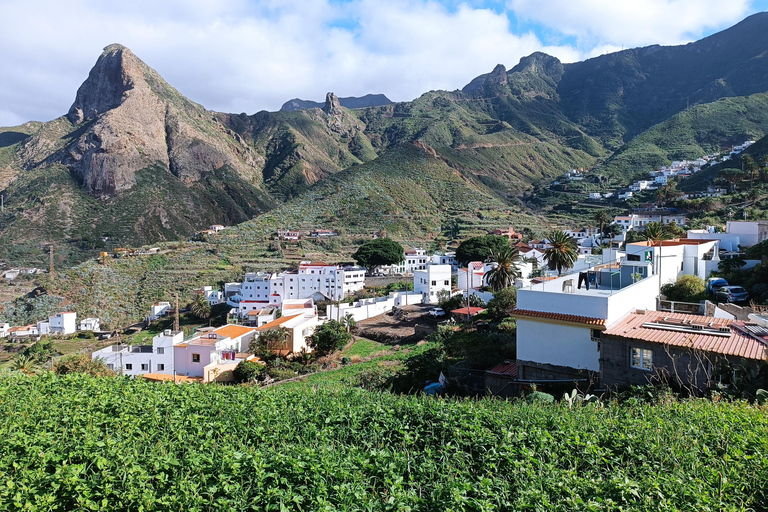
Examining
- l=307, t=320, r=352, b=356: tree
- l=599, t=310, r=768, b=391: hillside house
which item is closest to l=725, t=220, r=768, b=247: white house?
l=599, t=310, r=768, b=391: hillside house

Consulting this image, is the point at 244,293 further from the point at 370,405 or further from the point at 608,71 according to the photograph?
the point at 608,71

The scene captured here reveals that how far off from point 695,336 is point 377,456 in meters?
7.37

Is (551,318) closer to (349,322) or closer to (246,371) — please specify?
(246,371)

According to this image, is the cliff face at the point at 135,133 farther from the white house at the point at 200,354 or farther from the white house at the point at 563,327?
the white house at the point at 563,327

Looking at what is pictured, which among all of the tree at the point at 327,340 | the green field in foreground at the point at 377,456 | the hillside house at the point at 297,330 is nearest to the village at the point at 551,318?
the hillside house at the point at 297,330

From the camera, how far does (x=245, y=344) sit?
2958cm

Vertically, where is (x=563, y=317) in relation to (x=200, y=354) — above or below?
above

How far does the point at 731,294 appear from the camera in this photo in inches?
672

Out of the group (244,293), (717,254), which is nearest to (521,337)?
(717,254)

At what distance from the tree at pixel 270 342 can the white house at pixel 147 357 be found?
15.4 feet

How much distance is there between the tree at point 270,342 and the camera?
2707 centimetres

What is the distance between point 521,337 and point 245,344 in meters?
22.7

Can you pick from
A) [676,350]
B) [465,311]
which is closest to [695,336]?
[676,350]

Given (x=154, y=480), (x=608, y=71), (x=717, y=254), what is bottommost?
(x=154, y=480)
